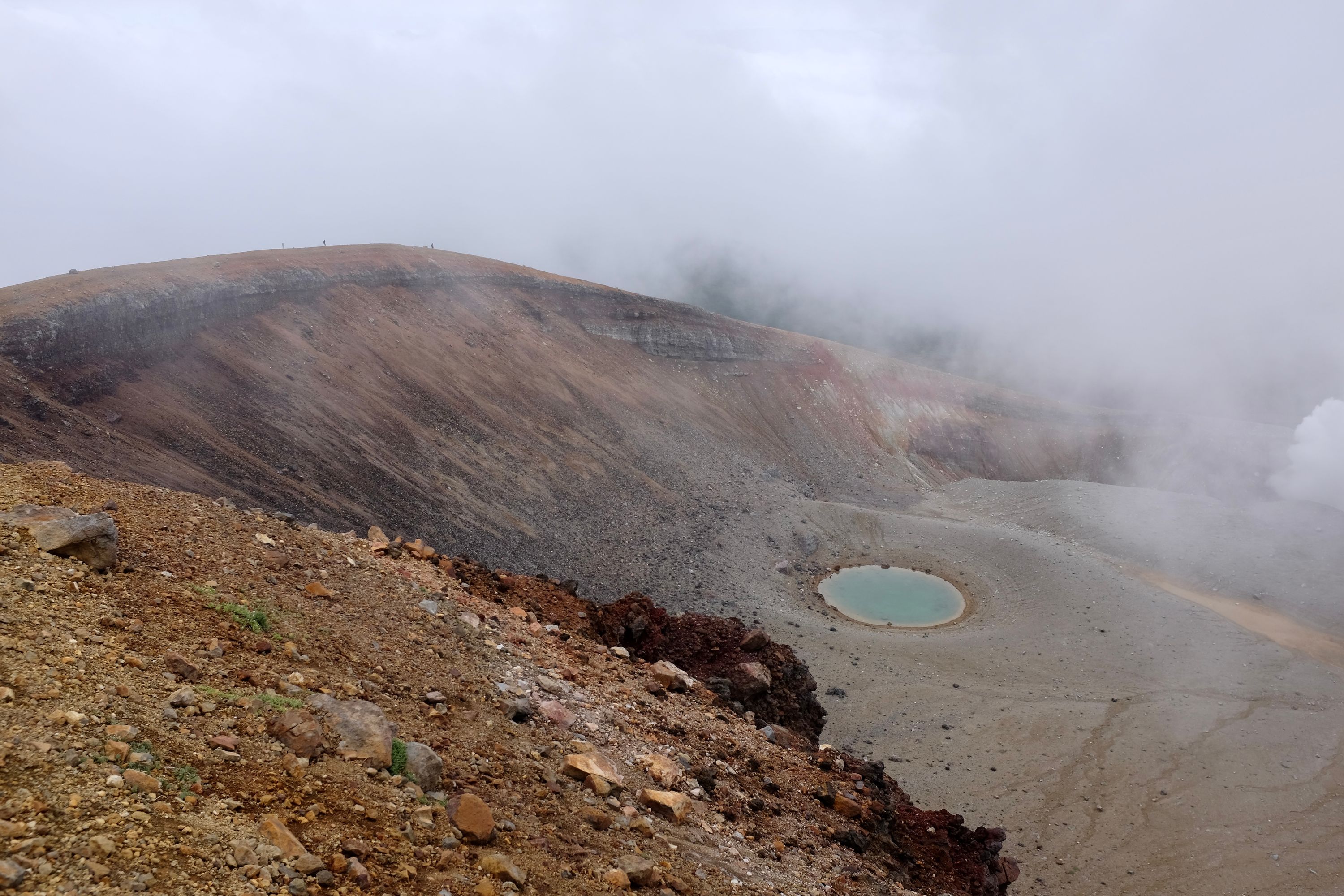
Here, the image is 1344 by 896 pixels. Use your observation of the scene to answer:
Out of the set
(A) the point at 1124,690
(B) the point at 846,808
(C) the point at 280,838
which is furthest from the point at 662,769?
(A) the point at 1124,690

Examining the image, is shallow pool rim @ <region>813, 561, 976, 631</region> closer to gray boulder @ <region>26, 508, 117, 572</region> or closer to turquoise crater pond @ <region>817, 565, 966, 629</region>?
turquoise crater pond @ <region>817, 565, 966, 629</region>

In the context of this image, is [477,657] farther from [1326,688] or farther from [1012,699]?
[1326,688]

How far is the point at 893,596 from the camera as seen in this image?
34.6m

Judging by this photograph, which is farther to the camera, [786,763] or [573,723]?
[786,763]

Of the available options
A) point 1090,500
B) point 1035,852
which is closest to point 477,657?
point 1035,852

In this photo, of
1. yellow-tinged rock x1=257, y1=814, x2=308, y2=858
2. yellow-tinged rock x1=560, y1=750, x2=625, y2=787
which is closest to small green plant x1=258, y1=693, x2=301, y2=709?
yellow-tinged rock x1=257, y1=814, x2=308, y2=858

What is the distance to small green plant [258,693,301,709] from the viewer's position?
7318 mm

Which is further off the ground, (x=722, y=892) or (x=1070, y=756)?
(x=1070, y=756)

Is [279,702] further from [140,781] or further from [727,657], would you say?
[727,657]

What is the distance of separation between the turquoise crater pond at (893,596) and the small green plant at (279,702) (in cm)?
2715

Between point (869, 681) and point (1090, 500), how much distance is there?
24.0 m

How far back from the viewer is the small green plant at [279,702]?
732cm

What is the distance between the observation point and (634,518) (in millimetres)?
36156

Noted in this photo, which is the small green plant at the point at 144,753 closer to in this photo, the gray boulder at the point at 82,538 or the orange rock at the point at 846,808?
the gray boulder at the point at 82,538
